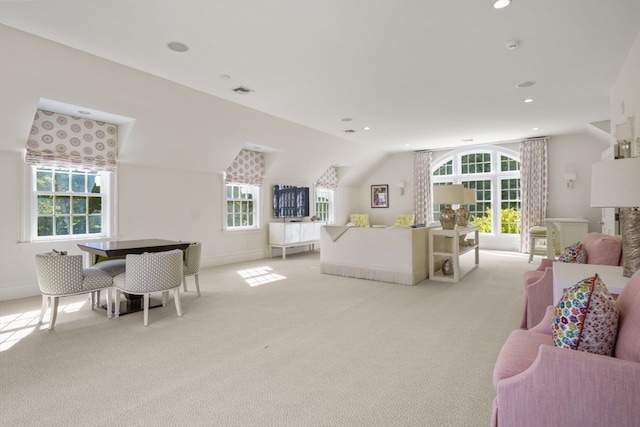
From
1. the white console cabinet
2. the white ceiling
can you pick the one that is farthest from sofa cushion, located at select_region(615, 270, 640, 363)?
the white console cabinet

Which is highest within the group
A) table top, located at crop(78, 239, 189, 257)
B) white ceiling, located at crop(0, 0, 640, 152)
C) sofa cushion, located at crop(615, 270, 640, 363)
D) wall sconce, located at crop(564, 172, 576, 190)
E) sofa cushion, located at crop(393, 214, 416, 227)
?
white ceiling, located at crop(0, 0, 640, 152)

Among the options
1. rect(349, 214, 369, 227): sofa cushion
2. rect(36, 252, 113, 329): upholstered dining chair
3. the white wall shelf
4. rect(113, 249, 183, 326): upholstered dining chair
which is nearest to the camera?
rect(36, 252, 113, 329): upholstered dining chair

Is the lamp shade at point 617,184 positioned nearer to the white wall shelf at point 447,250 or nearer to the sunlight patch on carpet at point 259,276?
the white wall shelf at point 447,250

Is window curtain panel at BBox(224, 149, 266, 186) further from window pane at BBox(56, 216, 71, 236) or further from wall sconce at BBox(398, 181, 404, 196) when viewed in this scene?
wall sconce at BBox(398, 181, 404, 196)

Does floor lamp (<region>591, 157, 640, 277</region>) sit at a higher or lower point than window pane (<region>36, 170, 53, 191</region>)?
lower

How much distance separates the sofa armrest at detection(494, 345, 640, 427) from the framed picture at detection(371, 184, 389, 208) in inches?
354

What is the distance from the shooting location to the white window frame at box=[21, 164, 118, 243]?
173 inches

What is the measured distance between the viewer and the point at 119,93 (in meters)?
4.16

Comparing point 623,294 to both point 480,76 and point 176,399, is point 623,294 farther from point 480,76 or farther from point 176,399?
point 480,76

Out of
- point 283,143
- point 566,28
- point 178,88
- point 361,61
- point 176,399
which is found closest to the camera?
point 176,399

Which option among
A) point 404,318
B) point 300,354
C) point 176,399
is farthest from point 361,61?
point 176,399

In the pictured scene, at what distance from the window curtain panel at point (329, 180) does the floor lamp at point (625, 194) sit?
7.25 meters

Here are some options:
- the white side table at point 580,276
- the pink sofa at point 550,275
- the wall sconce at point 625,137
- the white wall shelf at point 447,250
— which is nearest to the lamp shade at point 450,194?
the white wall shelf at point 447,250

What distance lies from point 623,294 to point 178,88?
15.5ft
